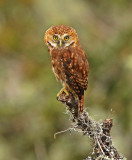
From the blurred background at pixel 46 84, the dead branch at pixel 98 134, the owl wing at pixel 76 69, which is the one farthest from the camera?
the blurred background at pixel 46 84

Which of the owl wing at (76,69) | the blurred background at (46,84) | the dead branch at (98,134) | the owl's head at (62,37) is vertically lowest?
the dead branch at (98,134)

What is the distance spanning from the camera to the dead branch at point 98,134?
328 centimetres

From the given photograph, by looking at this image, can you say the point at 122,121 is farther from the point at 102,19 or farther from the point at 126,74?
the point at 102,19

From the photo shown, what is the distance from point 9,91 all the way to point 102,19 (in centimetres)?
368

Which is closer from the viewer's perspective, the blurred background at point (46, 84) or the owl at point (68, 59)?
the owl at point (68, 59)

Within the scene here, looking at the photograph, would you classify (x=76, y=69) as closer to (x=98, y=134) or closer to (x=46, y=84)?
(x=98, y=134)

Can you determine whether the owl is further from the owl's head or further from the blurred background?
the blurred background

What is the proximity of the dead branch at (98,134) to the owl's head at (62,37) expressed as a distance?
85cm

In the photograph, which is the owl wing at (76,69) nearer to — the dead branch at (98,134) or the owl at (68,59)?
the owl at (68,59)

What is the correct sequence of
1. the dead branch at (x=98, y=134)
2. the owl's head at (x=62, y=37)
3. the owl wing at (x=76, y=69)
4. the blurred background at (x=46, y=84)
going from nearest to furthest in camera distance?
1. the dead branch at (x=98, y=134)
2. the owl wing at (x=76, y=69)
3. the owl's head at (x=62, y=37)
4. the blurred background at (x=46, y=84)

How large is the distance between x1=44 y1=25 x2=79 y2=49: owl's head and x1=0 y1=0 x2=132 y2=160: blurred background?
123cm

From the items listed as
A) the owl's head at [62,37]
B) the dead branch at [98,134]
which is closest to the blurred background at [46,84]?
the owl's head at [62,37]

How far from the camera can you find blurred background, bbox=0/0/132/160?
6031mm

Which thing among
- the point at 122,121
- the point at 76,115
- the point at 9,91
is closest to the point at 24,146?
the point at 9,91
